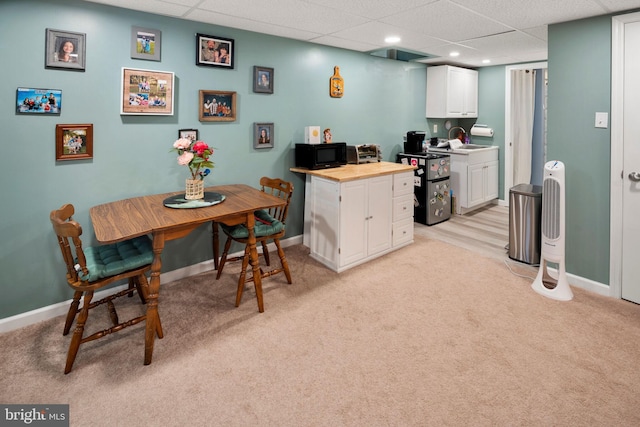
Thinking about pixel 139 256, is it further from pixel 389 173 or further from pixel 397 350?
pixel 389 173

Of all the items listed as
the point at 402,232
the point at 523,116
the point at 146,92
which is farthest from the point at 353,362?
the point at 523,116

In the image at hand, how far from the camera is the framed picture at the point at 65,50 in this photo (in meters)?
2.42

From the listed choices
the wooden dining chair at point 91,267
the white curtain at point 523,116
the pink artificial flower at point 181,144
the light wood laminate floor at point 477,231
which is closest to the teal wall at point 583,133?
the light wood laminate floor at point 477,231

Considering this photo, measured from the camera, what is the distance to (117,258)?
2.24 metres

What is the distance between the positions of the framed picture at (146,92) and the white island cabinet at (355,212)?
1.43m

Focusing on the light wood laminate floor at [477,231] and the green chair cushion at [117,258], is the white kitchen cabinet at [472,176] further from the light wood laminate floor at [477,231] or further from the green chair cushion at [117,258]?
the green chair cushion at [117,258]

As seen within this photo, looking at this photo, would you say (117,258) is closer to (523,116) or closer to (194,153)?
(194,153)

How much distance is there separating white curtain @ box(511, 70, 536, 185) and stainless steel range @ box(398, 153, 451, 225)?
57.0 inches

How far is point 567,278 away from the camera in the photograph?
315 cm

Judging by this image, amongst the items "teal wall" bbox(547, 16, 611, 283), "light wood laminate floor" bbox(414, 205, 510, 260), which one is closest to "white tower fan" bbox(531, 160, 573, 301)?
"teal wall" bbox(547, 16, 611, 283)

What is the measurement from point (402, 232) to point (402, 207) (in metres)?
0.29

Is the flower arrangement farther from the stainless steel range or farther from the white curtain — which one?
the white curtain

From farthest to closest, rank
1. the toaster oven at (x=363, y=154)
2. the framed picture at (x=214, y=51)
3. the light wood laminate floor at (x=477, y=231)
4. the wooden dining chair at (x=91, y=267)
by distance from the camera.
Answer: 1. the toaster oven at (x=363, y=154)
2. the light wood laminate floor at (x=477, y=231)
3. the framed picture at (x=214, y=51)
4. the wooden dining chair at (x=91, y=267)

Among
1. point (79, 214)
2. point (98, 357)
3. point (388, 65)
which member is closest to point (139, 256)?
point (98, 357)
